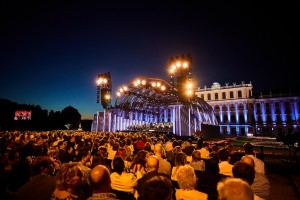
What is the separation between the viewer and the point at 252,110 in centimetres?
7912

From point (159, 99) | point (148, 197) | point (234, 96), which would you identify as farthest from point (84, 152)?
point (234, 96)

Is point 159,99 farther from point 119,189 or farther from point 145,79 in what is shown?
point 119,189

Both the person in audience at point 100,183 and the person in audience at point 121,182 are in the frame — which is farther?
the person in audience at point 121,182

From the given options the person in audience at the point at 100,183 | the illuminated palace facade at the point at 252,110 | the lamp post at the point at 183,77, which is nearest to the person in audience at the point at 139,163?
the person in audience at the point at 100,183

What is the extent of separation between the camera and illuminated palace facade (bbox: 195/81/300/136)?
7294 cm

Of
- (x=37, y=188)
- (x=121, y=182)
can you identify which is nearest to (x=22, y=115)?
(x=121, y=182)

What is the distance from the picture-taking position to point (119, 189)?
427 cm

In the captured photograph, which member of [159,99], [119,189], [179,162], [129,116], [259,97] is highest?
[259,97]

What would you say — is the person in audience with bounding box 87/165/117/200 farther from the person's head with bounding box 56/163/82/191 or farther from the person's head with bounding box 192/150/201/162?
the person's head with bounding box 192/150/201/162

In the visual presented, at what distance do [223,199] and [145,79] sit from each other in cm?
2524

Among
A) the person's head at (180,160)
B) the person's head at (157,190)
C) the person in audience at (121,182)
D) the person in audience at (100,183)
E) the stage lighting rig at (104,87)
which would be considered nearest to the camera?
the person's head at (157,190)

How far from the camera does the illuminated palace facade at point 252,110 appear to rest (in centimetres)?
7294

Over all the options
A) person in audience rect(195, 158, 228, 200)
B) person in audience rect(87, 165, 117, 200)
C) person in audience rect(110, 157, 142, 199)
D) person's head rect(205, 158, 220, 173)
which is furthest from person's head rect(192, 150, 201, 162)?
person in audience rect(87, 165, 117, 200)

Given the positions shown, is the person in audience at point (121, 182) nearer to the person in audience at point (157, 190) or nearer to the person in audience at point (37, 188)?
the person in audience at point (37, 188)
